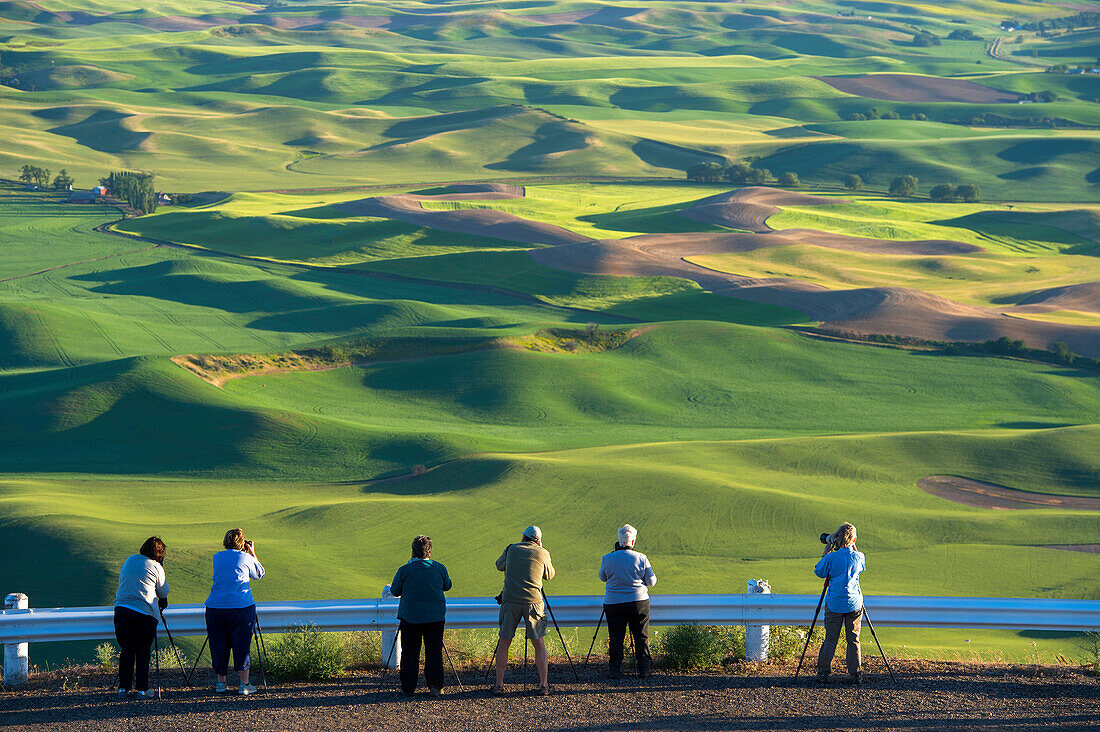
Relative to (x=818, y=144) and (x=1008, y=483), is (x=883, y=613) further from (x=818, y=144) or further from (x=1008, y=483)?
(x=818, y=144)

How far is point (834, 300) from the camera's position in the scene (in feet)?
229

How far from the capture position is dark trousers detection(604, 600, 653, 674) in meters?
12.4

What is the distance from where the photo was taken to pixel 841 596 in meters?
12.3

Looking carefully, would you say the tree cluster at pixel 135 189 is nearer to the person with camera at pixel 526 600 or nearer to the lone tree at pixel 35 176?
the lone tree at pixel 35 176

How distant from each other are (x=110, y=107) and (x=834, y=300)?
14401 cm

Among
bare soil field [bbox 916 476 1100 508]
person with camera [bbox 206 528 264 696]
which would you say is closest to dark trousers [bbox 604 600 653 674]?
person with camera [bbox 206 528 264 696]

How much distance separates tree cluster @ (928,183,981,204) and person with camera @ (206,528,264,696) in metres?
121

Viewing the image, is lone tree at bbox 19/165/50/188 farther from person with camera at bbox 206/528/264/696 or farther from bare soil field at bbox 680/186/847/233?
person with camera at bbox 206/528/264/696

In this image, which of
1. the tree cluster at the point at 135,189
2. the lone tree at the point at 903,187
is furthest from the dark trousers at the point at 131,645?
the lone tree at the point at 903,187

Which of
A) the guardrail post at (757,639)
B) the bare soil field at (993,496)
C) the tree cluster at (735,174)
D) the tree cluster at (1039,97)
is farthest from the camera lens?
the tree cluster at (1039,97)

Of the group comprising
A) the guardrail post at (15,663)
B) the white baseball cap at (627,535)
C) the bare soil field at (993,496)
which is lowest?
the guardrail post at (15,663)

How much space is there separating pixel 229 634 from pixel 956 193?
124043 mm

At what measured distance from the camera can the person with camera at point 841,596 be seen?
12.2 metres

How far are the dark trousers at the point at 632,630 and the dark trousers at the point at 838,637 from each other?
6.17 feet
